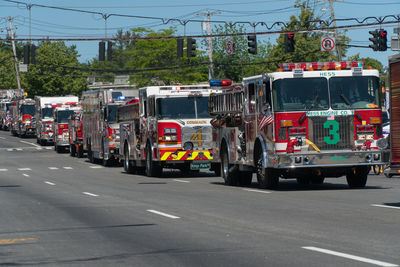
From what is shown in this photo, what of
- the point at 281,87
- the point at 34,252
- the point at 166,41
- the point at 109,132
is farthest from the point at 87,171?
the point at 166,41

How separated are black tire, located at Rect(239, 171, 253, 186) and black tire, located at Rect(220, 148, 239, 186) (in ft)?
0.47

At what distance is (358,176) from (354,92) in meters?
2.24

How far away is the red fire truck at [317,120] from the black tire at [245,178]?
2670 millimetres

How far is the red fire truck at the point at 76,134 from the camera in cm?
5034

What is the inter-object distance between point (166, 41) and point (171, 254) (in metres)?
81.9

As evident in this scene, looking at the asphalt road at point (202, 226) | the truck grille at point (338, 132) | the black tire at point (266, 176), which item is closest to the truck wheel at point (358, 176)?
the asphalt road at point (202, 226)

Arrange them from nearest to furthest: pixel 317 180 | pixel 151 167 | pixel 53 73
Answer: pixel 317 180, pixel 151 167, pixel 53 73

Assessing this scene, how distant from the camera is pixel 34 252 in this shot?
1068 cm

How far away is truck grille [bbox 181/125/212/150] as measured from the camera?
30078mm

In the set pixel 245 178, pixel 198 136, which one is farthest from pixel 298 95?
pixel 198 136

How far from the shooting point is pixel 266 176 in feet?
70.7

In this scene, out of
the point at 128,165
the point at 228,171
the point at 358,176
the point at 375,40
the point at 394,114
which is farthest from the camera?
the point at 375,40

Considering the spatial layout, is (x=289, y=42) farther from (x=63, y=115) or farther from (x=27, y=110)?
(x=27, y=110)

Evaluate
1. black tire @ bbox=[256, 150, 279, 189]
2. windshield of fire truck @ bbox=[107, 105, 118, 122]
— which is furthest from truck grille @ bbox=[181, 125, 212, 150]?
windshield of fire truck @ bbox=[107, 105, 118, 122]
